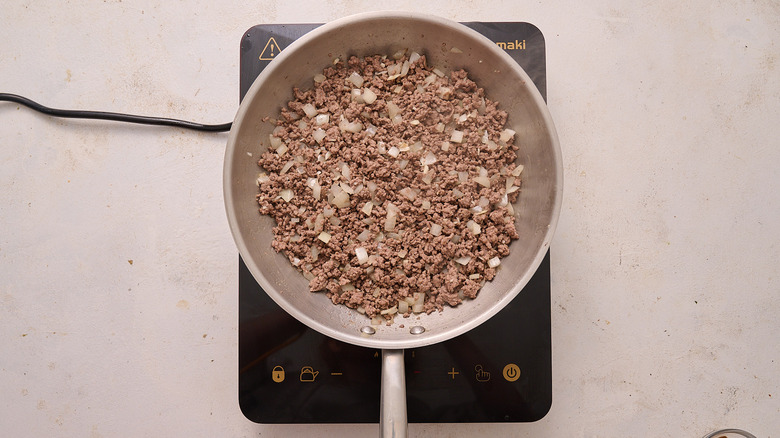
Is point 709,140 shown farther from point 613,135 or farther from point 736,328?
point 736,328

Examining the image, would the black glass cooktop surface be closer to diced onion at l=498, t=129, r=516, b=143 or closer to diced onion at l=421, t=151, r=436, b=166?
diced onion at l=498, t=129, r=516, b=143

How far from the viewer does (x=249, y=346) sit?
0.85 m

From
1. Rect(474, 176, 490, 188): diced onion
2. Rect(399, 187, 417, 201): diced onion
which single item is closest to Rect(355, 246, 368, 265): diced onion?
Rect(399, 187, 417, 201): diced onion

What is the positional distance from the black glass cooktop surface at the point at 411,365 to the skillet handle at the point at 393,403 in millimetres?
176

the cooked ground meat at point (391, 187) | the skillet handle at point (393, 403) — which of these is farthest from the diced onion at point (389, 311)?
the skillet handle at point (393, 403)

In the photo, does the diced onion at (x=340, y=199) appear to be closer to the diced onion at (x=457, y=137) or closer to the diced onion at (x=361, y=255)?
the diced onion at (x=361, y=255)

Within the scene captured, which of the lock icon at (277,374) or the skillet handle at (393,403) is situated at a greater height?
the skillet handle at (393,403)

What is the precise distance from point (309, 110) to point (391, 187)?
0.19 metres

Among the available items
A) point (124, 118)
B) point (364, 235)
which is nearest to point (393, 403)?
point (364, 235)

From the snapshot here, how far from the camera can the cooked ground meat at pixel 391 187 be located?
785mm

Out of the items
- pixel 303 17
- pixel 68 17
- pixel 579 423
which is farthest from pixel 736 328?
pixel 68 17

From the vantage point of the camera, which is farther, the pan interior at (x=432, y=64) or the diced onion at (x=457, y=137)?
the diced onion at (x=457, y=137)

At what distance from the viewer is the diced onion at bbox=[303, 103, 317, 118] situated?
2.67 ft

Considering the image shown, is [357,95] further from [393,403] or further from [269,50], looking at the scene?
[393,403]
